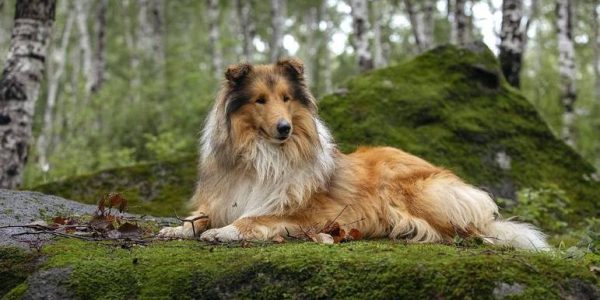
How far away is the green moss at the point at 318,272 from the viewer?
131 inches

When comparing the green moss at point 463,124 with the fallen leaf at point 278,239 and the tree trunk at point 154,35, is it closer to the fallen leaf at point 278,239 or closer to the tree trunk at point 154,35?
the fallen leaf at point 278,239

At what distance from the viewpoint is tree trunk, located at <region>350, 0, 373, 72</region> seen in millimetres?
14461

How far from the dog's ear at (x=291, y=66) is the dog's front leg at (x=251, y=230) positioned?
125cm

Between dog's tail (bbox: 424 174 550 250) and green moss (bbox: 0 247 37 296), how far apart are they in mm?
3028

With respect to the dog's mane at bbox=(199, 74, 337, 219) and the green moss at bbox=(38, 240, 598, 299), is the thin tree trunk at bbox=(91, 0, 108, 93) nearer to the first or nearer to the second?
the dog's mane at bbox=(199, 74, 337, 219)

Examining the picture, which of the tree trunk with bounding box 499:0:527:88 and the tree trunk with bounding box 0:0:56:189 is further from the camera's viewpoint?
the tree trunk with bounding box 499:0:527:88

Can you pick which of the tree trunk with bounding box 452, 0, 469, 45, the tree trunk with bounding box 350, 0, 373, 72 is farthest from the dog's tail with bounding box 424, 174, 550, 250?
the tree trunk with bounding box 350, 0, 373, 72

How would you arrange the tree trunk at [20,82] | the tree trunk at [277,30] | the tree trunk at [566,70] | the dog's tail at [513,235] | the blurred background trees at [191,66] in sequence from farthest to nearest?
the tree trunk at [277,30] → the tree trunk at [566,70] → the blurred background trees at [191,66] → the tree trunk at [20,82] → the dog's tail at [513,235]

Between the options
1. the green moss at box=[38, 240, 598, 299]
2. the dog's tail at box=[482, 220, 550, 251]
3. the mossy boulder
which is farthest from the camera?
the mossy boulder

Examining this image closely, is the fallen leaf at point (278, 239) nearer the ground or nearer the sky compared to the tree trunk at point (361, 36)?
nearer the ground

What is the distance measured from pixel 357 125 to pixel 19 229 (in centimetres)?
465

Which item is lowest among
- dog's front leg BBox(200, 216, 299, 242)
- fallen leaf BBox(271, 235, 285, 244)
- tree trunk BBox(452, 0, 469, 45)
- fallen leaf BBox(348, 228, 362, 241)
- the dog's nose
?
fallen leaf BBox(348, 228, 362, 241)

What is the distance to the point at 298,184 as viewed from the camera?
5.37 metres

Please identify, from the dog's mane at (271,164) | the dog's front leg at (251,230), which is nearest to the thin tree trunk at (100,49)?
the dog's mane at (271,164)
